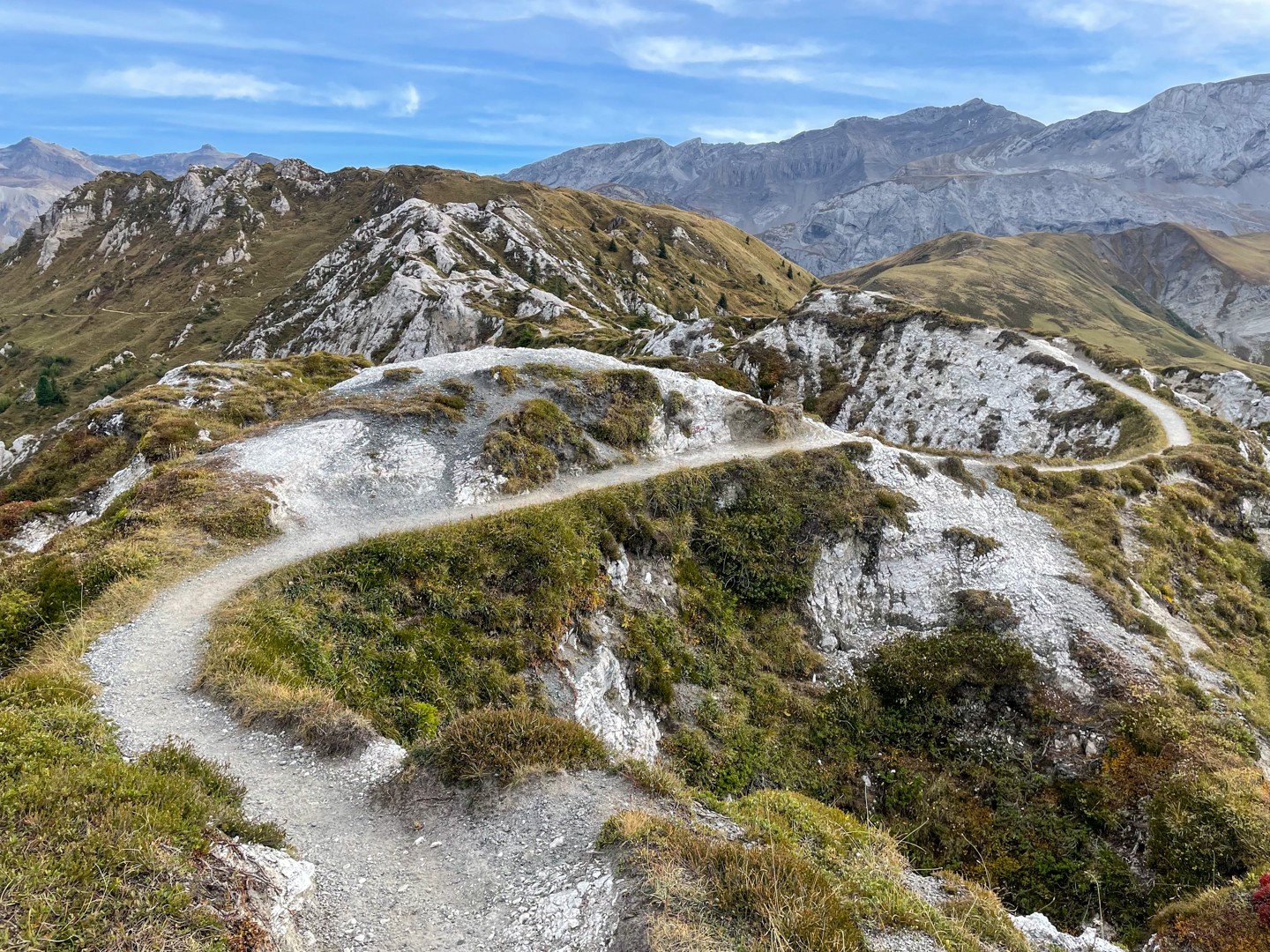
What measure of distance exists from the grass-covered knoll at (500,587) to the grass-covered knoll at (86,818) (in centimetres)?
330

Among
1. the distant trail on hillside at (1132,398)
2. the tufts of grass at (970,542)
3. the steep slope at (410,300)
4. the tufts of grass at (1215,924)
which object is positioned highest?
the steep slope at (410,300)

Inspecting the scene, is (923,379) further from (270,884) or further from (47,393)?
(47,393)

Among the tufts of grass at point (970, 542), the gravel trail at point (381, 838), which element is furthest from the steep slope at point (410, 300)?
the gravel trail at point (381, 838)

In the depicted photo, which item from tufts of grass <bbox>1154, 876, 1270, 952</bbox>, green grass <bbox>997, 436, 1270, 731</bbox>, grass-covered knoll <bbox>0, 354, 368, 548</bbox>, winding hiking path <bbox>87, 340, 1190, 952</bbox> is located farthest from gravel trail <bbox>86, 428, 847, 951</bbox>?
green grass <bbox>997, 436, 1270, 731</bbox>

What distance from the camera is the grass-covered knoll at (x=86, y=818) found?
6.47 meters

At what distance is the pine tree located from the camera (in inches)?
5276

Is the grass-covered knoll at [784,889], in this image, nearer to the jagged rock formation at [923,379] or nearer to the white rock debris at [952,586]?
the white rock debris at [952,586]

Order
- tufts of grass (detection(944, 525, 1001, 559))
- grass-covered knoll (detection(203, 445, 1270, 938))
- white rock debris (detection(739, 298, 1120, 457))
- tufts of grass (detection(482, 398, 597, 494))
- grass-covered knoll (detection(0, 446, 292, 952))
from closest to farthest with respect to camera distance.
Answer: grass-covered knoll (detection(0, 446, 292, 952)) → grass-covered knoll (detection(203, 445, 1270, 938)) → tufts of grass (detection(482, 398, 597, 494)) → tufts of grass (detection(944, 525, 1001, 559)) → white rock debris (detection(739, 298, 1120, 457))

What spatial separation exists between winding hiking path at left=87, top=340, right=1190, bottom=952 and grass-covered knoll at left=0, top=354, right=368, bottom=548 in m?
20.5

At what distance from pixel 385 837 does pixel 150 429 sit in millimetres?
39017

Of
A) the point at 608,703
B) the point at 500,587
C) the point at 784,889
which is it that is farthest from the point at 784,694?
the point at 784,889

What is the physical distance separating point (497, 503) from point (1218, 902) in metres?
28.6

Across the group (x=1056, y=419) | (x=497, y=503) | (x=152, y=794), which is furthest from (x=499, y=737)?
(x=1056, y=419)

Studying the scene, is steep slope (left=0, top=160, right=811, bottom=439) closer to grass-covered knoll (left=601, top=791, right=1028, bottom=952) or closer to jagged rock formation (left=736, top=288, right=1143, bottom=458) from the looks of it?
jagged rock formation (left=736, top=288, right=1143, bottom=458)
